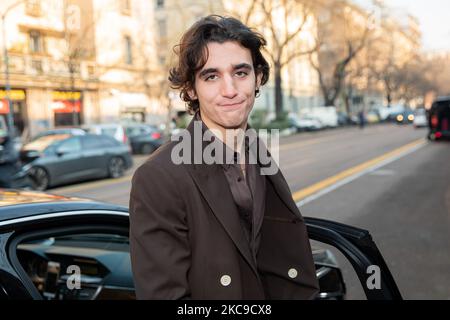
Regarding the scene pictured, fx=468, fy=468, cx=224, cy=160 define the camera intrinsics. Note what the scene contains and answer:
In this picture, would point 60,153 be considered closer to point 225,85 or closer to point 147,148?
point 147,148

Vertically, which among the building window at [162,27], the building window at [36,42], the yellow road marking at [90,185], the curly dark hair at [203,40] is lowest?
the yellow road marking at [90,185]

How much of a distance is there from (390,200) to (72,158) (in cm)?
765

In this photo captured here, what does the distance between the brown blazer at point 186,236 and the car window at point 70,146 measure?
35.2ft

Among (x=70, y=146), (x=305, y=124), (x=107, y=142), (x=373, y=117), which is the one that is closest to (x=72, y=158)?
(x=70, y=146)

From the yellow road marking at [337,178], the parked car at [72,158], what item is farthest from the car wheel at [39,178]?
the yellow road marking at [337,178]

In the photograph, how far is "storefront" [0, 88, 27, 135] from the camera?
26.4 meters

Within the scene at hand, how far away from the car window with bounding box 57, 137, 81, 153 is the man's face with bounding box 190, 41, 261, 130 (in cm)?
1060

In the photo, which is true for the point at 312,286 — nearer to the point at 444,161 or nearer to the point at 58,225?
the point at 58,225

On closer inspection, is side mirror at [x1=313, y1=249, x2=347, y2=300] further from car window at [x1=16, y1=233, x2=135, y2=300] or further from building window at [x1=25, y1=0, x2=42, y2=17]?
building window at [x1=25, y1=0, x2=42, y2=17]

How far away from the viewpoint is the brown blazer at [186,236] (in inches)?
58.1

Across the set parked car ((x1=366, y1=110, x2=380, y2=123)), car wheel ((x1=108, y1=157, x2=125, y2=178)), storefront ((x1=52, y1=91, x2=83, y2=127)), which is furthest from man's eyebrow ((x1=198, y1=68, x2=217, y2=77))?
parked car ((x1=366, y1=110, x2=380, y2=123))

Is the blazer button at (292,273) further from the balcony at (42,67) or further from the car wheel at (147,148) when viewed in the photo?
the balcony at (42,67)

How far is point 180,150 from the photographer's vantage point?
162 cm

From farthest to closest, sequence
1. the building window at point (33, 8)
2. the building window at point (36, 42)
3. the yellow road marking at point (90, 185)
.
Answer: the building window at point (36, 42)
the building window at point (33, 8)
the yellow road marking at point (90, 185)
